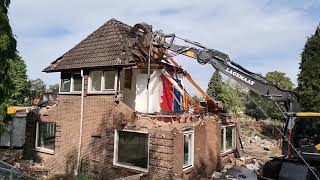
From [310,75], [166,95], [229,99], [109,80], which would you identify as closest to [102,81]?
[109,80]

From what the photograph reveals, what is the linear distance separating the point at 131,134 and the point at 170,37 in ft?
15.7

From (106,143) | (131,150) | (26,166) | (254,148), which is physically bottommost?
A: (26,166)

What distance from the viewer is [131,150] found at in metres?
15.2

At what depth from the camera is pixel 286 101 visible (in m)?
14.1

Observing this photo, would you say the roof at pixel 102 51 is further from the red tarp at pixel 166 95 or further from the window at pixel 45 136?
the window at pixel 45 136

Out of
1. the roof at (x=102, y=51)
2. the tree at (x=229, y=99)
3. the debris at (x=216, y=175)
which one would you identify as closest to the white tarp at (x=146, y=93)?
the roof at (x=102, y=51)

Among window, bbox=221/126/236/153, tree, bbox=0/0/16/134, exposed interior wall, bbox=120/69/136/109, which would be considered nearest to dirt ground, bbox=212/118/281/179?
window, bbox=221/126/236/153

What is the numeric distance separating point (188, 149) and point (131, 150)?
2451mm

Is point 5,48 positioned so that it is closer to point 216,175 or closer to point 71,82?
point 71,82

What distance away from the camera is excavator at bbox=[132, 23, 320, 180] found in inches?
476

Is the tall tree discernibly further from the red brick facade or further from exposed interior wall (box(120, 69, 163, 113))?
exposed interior wall (box(120, 69, 163, 113))

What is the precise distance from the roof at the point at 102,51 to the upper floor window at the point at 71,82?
1.42 ft

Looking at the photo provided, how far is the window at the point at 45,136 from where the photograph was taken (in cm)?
1881

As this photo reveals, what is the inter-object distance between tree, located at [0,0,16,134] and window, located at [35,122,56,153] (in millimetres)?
4468
